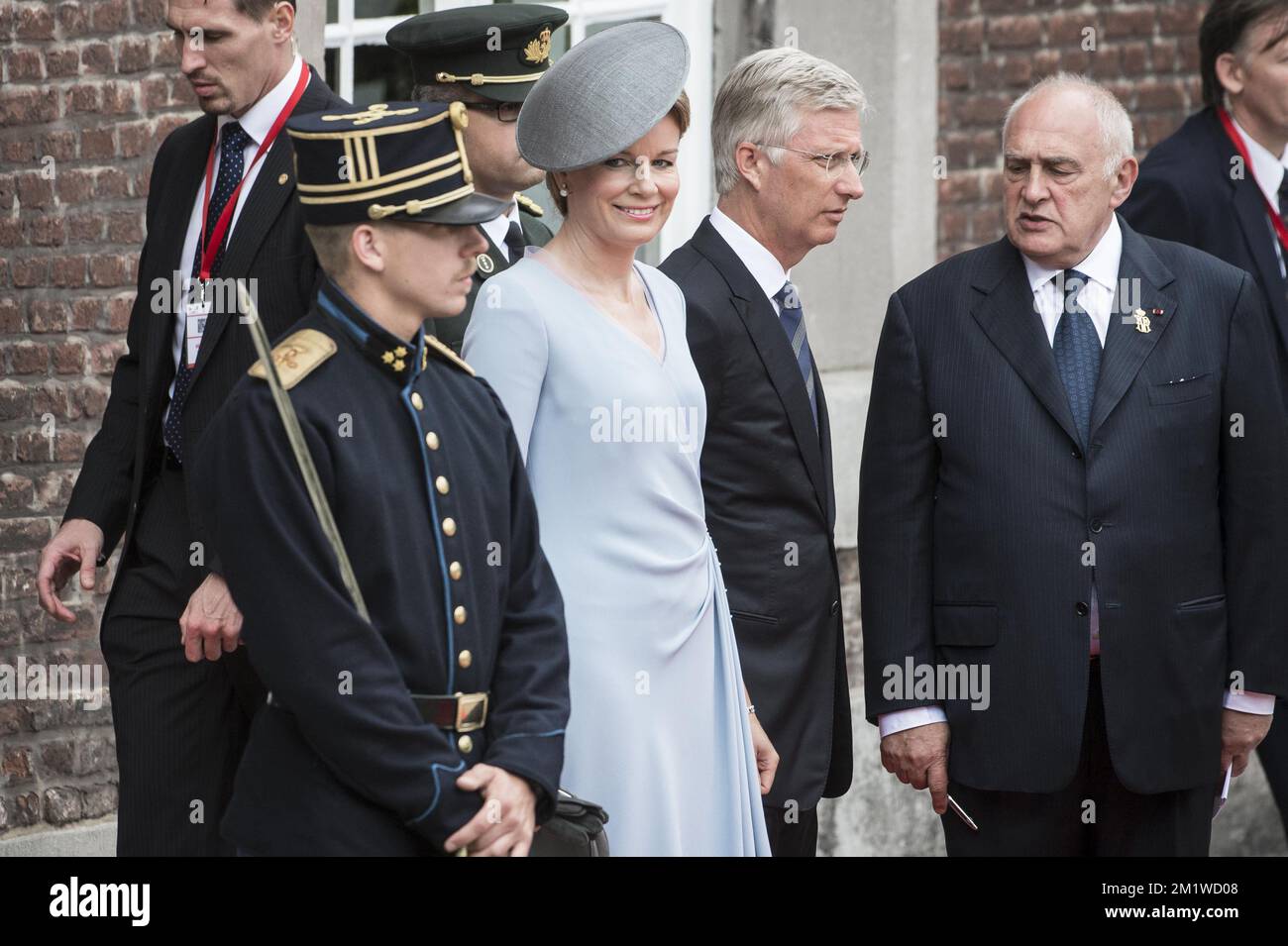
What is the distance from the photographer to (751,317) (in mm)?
4254

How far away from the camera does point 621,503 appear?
143 inches

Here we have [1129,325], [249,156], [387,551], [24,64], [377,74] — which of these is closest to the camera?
[387,551]

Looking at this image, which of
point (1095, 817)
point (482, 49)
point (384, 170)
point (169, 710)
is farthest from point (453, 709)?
point (482, 49)

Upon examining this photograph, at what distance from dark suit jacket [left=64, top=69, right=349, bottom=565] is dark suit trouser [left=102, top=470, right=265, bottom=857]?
139 mm

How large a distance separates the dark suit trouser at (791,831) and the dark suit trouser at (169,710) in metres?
1.09

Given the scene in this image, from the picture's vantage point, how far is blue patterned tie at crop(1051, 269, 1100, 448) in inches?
164

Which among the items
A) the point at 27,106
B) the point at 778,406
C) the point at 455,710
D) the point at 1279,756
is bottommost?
the point at 1279,756

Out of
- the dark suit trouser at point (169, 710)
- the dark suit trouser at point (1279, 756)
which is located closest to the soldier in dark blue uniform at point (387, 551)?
the dark suit trouser at point (169, 710)

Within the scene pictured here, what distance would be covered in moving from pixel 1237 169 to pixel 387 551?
3335mm

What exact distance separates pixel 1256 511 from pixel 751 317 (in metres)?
1.10

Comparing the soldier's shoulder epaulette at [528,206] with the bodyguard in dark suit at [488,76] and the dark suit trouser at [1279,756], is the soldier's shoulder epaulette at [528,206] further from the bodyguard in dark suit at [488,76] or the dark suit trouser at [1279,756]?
the dark suit trouser at [1279,756]

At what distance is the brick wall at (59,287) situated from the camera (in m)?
5.35

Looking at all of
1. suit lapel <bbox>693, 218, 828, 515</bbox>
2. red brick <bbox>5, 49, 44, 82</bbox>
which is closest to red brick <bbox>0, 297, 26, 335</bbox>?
red brick <bbox>5, 49, 44, 82</bbox>

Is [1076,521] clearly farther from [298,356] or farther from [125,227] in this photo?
[125,227]
